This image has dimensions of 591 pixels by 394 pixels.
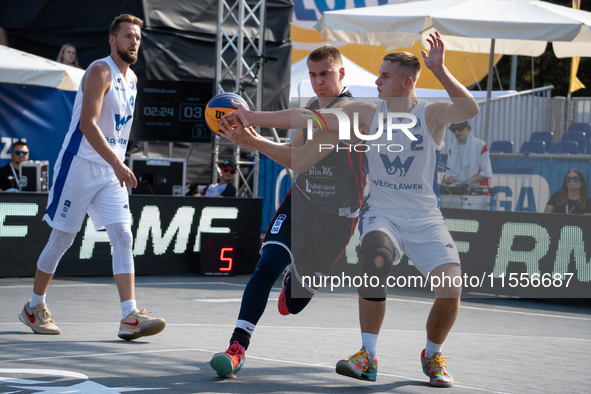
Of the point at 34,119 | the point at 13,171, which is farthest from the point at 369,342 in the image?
the point at 34,119

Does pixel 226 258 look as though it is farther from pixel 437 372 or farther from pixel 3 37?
pixel 3 37

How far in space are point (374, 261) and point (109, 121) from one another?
240 cm

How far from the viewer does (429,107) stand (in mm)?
4770

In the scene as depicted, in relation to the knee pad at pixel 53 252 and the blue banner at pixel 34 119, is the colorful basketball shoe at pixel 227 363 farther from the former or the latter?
the blue banner at pixel 34 119

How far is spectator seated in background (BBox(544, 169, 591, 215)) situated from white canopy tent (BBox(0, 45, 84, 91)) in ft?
24.7

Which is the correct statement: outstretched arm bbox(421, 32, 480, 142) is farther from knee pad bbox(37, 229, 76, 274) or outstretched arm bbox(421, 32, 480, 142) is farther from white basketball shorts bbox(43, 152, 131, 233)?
knee pad bbox(37, 229, 76, 274)

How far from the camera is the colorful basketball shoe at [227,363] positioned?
433cm

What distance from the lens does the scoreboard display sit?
43.1ft

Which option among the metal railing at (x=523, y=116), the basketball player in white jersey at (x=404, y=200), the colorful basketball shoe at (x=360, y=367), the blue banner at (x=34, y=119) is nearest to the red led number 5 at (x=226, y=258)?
the blue banner at (x=34, y=119)

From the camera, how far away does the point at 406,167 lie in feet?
15.7

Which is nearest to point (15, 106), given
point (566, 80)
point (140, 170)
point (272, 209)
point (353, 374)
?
point (140, 170)

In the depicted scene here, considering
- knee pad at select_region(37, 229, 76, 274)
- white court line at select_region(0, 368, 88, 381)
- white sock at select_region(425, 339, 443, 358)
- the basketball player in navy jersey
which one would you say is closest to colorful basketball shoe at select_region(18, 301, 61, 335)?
knee pad at select_region(37, 229, 76, 274)

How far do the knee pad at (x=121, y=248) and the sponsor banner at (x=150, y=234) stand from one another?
4.36 metres

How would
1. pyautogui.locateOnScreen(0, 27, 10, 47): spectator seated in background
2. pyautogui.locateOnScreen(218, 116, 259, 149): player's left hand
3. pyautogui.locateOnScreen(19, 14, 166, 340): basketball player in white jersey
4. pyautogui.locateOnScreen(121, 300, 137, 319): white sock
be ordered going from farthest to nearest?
pyautogui.locateOnScreen(0, 27, 10, 47): spectator seated in background, pyautogui.locateOnScreen(19, 14, 166, 340): basketball player in white jersey, pyautogui.locateOnScreen(121, 300, 137, 319): white sock, pyautogui.locateOnScreen(218, 116, 259, 149): player's left hand
